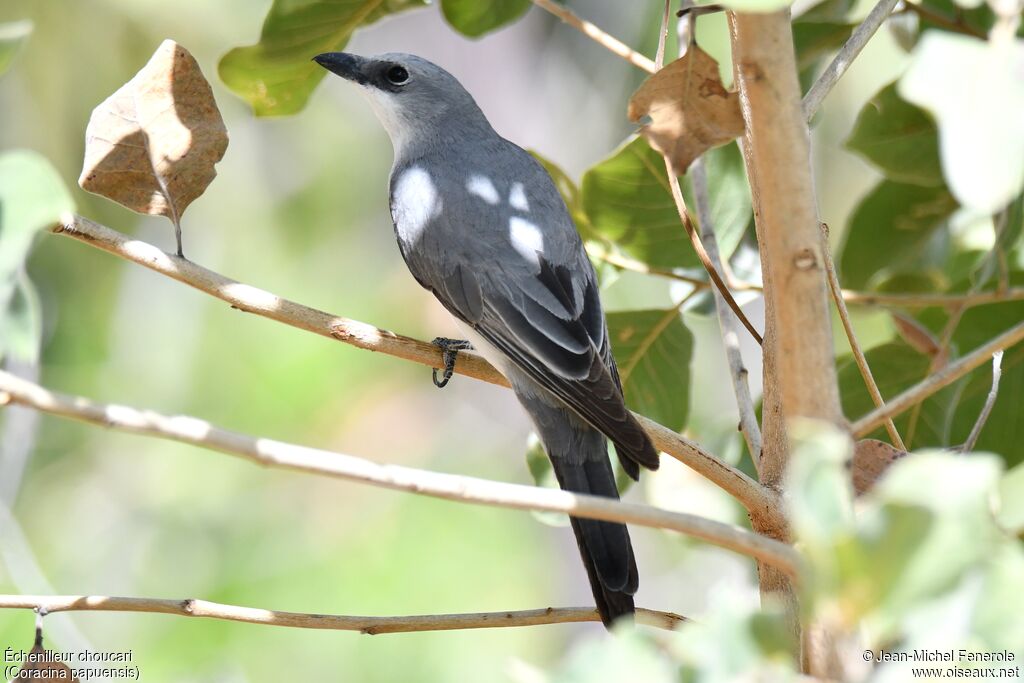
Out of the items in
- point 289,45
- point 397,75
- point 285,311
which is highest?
point 397,75

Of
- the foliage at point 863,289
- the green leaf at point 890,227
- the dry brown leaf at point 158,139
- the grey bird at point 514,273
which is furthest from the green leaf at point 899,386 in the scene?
the dry brown leaf at point 158,139

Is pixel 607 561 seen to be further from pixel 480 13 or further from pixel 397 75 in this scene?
pixel 397 75

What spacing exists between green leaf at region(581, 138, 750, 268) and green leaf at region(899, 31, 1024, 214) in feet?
4.38

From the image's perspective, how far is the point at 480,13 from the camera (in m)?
2.33

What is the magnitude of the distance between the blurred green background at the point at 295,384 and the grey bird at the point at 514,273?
325cm

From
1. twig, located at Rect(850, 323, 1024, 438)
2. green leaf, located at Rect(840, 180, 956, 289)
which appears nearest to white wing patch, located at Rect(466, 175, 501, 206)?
green leaf, located at Rect(840, 180, 956, 289)

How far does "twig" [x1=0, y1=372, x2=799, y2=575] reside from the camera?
3.18 feet

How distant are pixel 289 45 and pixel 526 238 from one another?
2.41 feet

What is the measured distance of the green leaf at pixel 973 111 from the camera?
34.0 inches

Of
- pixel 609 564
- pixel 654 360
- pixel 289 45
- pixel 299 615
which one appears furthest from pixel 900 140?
pixel 299 615

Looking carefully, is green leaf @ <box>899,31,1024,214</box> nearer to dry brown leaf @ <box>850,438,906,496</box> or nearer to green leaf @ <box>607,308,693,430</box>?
dry brown leaf @ <box>850,438,906,496</box>

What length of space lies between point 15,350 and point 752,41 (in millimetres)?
841

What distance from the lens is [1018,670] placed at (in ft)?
2.86

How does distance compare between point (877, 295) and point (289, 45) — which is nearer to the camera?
point (877, 295)
